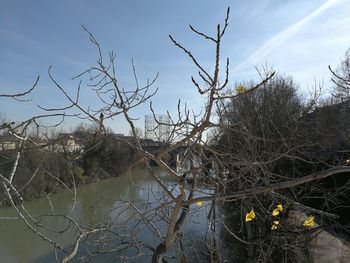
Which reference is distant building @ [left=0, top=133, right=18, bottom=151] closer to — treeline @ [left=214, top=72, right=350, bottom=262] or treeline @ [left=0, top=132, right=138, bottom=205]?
treeline @ [left=0, top=132, right=138, bottom=205]

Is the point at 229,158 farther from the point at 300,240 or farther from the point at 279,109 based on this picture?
the point at 279,109

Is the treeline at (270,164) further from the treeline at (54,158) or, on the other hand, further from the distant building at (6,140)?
the distant building at (6,140)

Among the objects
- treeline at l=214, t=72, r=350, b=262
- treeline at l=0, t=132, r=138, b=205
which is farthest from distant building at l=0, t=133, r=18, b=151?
treeline at l=214, t=72, r=350, b=262

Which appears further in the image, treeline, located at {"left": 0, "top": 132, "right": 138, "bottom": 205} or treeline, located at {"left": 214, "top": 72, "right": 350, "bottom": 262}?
treeline, located at {"left": 214, "top": 72, "right": 350, "bottom": 262}

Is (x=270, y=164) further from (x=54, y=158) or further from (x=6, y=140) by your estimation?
(x=6, y=140)

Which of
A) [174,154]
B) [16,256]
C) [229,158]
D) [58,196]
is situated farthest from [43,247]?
[229,158]

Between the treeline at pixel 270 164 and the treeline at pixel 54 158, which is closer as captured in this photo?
the treeline at pixel 54 158

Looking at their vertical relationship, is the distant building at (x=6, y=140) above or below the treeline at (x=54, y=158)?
above

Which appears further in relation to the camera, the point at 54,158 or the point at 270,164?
the point at 270,164

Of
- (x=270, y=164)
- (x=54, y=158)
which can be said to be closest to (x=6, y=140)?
(x=54, y=158)

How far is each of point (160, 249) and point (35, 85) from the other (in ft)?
3.63

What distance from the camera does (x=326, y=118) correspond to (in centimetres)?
1212

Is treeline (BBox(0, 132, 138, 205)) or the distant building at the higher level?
the distant building

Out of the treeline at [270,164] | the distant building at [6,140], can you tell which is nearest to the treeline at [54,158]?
the distant building at [6,140]
